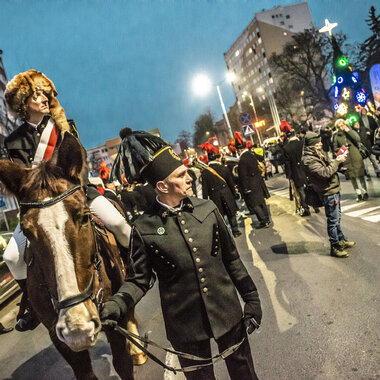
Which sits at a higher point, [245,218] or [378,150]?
[378,150]

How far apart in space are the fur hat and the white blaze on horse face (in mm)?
1481

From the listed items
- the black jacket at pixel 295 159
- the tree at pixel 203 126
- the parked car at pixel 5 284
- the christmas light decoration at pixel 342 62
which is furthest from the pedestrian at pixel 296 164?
the tree at pixel 203 126

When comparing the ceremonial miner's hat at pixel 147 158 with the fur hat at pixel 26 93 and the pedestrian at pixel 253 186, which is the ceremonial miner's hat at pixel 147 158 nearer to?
the fur hat at pixel 26 93

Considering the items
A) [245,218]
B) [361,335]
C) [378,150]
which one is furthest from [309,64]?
[361,335]

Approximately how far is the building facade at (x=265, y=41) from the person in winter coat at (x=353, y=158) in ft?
226

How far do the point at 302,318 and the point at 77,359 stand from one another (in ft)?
9.70

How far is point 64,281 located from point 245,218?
1012cm

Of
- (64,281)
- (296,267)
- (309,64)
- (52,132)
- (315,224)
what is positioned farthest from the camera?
(309,64)

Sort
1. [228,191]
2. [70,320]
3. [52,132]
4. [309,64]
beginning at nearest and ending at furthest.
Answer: [70,320] → [52,132] → [228,191] → [309,64]

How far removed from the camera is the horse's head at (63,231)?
75.0 inches

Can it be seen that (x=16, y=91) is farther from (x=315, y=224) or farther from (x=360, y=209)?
(x=360, y=209)

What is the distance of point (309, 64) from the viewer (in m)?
41.5

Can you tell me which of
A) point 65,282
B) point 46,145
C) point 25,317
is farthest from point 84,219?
point 25,317

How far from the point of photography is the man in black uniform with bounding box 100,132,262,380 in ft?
7.76
